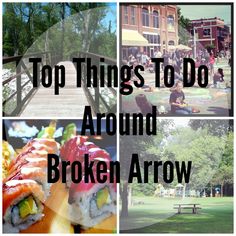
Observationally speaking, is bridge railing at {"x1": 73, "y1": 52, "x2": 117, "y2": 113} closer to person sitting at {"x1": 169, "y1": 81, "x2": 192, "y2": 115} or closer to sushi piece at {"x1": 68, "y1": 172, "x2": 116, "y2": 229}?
person sitting at {"x1": 169, "y1": 81, "x2": 192, "y2": 115}

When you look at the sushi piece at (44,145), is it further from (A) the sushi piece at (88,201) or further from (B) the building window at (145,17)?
(B) the building window at (145,17)

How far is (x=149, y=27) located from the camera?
13.6ft

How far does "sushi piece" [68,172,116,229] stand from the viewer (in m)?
4.12

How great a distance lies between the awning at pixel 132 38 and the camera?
412cm

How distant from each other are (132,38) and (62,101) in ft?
2.14

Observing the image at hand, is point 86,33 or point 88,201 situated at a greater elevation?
point 86,33

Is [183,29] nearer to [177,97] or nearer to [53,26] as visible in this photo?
[177,97]

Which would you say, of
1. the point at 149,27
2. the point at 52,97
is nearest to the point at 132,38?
the point at 149,27

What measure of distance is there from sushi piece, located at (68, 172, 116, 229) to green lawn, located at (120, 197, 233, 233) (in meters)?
0.18

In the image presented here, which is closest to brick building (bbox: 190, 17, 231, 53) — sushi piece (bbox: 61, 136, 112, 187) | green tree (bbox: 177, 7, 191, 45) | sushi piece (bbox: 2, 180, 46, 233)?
green tree (bbox: 177, 7, 191, 45)

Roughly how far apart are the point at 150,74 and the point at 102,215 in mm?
1035

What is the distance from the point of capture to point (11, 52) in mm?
4145

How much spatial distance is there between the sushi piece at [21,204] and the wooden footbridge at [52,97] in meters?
0.49

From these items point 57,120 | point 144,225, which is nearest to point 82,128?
point 57,120
